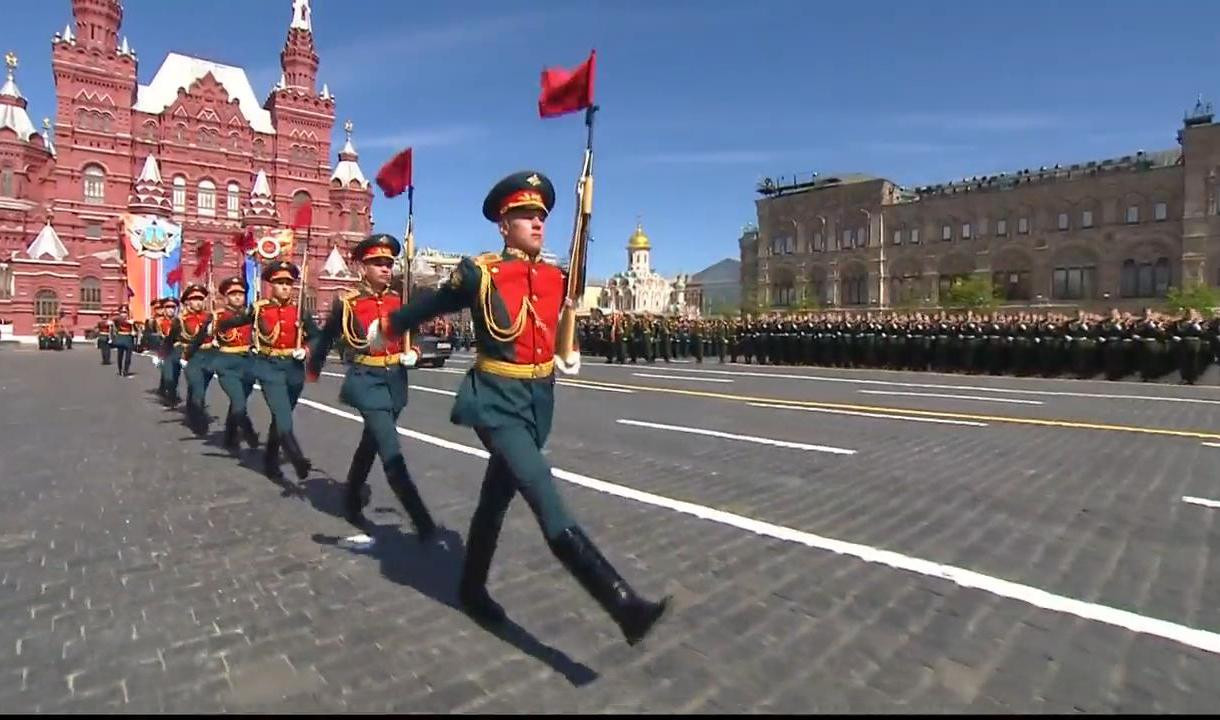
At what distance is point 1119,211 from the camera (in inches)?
1971

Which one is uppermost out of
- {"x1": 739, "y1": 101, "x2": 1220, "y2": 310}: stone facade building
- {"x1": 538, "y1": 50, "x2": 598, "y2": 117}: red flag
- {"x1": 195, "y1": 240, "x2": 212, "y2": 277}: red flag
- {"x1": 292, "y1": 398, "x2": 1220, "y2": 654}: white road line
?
{"x1": 739, "y1": 101, "x2": 1220, "y2": 310}: stone facade building

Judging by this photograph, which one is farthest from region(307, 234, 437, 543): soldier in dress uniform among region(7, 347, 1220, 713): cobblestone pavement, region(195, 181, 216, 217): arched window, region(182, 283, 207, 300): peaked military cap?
region(195, 181, 216, 217): arched window

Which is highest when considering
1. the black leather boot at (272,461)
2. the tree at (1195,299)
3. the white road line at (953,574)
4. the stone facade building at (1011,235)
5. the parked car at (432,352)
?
the stone facade building at (1011,235)

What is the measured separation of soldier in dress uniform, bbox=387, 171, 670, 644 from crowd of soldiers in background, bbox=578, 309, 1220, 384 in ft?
62.2

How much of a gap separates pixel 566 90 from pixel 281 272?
469cm

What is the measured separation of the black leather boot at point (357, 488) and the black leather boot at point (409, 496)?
477 millimetres

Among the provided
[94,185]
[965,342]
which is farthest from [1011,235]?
[94,185]

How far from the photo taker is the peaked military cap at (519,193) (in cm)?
337

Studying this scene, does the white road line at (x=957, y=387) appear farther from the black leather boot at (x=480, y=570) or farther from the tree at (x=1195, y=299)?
the tree at (x=1195, y=299)

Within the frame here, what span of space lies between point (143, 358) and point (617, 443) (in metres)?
31.0

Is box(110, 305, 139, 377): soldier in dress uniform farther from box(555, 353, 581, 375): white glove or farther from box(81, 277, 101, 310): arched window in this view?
box(81, 277, 101, 310): arched window

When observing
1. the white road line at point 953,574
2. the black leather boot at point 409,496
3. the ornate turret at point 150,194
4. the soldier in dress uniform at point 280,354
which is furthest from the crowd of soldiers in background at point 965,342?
the ornate turret at point 150,194

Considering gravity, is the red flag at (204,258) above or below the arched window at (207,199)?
below

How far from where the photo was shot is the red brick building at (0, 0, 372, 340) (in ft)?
170
